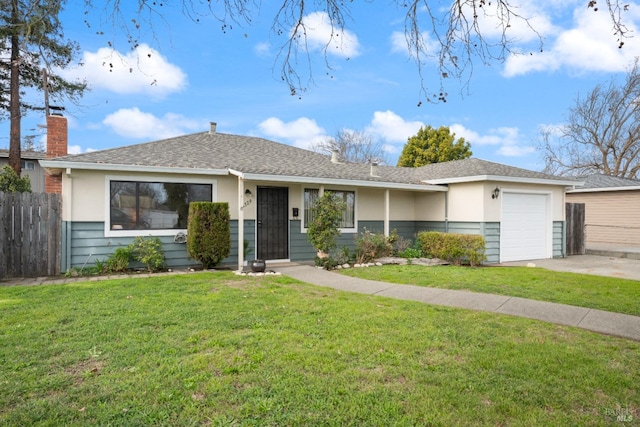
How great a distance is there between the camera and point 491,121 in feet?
48.8

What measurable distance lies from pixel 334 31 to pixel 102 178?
7.31 metres

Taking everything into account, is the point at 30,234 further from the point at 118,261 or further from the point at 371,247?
the point at 371,247

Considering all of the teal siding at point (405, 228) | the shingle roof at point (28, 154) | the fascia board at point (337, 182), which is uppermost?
the shingle roof at point (28, 154)

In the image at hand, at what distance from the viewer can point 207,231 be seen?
8.92 m

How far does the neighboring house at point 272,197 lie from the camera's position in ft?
28.9

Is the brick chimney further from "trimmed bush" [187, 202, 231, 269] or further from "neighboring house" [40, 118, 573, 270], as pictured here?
"trimmed bush" [187, 202, 231, 269]

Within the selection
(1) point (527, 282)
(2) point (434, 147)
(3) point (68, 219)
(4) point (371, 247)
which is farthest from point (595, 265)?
(2) point (434, 147)

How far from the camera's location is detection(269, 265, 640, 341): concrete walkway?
4.88m

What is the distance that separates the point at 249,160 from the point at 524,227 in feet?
30.5

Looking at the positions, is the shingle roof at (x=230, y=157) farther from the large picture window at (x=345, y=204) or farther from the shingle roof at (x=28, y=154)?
the shingle roof at (x=28, y=154)

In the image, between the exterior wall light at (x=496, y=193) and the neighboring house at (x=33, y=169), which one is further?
the neighboring house at (x=33, y=169)

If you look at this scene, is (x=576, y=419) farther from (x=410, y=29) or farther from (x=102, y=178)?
(x=102, y=178)

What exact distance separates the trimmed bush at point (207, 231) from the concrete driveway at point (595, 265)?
838 cm

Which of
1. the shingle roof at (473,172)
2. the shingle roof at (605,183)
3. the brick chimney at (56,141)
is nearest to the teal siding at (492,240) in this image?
the shingle roof at (473,172)
